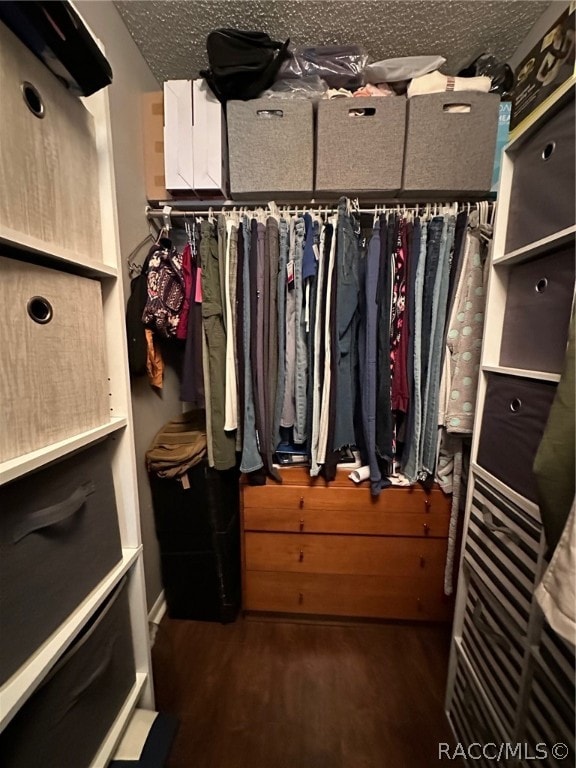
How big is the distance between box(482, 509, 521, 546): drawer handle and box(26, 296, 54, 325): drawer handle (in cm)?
113

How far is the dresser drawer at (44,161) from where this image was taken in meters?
0.48

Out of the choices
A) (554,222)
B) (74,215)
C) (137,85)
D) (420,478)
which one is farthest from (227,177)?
(420,478)

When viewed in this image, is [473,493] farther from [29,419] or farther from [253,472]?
[29,419]

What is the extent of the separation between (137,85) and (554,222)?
1.54m

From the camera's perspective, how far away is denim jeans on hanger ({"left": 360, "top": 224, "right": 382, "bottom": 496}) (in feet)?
3.50

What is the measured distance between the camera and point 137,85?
3.87 feet

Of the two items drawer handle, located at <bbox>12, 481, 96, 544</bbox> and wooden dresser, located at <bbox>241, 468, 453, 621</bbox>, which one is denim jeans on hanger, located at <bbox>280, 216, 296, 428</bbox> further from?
drawer handle, located at <bbox>12, 481, 96, 544</bbox>

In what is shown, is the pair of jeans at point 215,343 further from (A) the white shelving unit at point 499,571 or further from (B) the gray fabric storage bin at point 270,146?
(A) the white shelving unit at point 499,571

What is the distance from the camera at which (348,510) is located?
49.1 inches

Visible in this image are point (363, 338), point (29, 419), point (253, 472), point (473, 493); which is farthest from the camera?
point (253, 472)

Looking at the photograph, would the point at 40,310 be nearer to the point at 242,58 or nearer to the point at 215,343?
the point at 215,343

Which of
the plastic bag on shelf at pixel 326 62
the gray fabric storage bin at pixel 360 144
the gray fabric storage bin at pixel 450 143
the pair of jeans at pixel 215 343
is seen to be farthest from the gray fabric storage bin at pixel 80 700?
the plastic bag on shelf at pixel 326 62

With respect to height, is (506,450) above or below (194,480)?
above

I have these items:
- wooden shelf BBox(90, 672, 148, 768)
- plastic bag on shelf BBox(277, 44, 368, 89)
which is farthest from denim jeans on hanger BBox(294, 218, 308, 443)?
wooden shelf BBox(90, 672, 148, 768)
